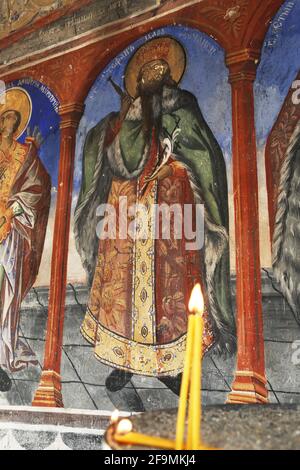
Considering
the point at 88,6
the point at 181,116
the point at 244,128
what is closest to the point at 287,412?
the point at 244,128

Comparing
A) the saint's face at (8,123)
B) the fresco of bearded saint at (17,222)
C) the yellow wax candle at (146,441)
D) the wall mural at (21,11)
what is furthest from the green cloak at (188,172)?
the yellow wax candle at (146,441)

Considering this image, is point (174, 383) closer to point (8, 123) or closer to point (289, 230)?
point (289, 230)

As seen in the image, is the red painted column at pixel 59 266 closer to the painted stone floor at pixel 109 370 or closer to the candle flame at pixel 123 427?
the painted stone floor at pixel 109 370

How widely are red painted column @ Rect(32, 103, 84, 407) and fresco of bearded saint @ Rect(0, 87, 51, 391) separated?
0.69 ft

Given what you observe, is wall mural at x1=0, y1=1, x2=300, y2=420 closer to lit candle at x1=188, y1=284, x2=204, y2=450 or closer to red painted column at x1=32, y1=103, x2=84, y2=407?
red painted column at x1=32, y1=103, x2=84, y2=407

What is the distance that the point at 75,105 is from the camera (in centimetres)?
479

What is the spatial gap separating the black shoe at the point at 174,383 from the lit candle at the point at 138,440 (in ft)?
8.84

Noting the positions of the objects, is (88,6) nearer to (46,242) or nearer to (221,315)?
(46,242)

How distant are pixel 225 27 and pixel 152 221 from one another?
1501 mm

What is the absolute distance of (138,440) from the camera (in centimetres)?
94

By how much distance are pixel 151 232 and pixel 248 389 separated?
1.32 metres

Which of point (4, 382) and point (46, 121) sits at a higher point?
point (46, 121)

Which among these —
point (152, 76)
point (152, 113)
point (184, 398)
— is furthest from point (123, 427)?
point (152, 76)

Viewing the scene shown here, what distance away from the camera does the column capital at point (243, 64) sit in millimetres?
3760
